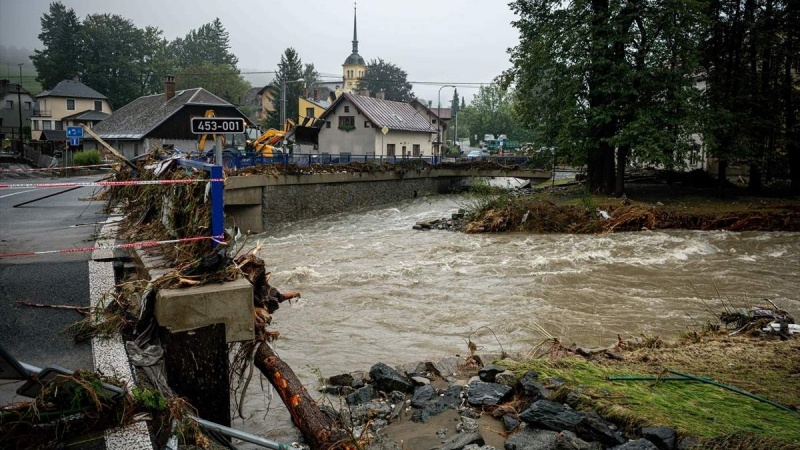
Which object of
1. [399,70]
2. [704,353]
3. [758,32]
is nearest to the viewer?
[704,353]

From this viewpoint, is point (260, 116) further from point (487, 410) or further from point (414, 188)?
point (487, 410)

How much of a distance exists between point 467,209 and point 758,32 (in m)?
14.9

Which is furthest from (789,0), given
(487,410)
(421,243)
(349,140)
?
(349,140)

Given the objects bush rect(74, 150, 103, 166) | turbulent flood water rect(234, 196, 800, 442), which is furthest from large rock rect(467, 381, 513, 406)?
bush rect(74, 150, 103, 166)

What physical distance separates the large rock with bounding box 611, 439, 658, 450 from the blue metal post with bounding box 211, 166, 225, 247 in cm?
400

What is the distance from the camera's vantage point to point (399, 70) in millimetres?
114312

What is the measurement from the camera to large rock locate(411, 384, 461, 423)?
6.46 meters

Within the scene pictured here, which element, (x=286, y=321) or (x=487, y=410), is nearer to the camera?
(x=487, y=410)

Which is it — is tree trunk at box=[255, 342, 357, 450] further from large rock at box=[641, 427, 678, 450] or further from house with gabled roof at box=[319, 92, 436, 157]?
house with gabled roof at box=[319, 92, 436, 157]

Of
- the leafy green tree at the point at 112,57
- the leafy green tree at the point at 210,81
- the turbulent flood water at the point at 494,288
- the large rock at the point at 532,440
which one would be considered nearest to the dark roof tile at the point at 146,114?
A: the turbulent flood water at the point at 494,288

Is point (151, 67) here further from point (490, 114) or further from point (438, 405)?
point (438, 405)

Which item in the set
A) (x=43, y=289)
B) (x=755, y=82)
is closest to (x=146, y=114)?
(x=755, y=82)

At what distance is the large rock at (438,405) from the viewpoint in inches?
255

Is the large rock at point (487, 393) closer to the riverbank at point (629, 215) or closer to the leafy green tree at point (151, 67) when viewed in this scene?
the riverbank at point (629, 215)
